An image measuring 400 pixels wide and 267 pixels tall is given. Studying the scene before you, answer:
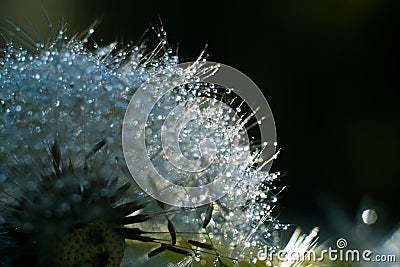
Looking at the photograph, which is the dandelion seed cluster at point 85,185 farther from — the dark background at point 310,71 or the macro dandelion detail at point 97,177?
the dark background at point 310,71

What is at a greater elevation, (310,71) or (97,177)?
(310,71)

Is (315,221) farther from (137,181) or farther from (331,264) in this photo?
(137,181)

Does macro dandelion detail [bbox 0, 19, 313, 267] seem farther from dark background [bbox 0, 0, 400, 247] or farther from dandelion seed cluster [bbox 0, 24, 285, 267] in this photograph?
dark background [bbox 0, 0, 400, 247]

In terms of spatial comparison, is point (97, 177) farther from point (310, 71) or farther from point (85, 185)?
point (310, 71)

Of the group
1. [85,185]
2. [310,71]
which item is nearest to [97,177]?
[85,185]

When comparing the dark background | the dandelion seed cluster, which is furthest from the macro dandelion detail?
the dark background

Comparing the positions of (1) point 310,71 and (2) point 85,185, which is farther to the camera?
(1) point 310,71
